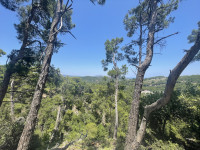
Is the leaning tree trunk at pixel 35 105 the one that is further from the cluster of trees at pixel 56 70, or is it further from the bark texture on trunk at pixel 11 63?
the bark texture on trunk at pixel 11 63

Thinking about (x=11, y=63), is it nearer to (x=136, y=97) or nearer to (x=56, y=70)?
(x=56, y=70)

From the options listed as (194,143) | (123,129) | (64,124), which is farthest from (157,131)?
(64,124)

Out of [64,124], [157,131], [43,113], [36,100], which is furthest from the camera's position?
[64,124]

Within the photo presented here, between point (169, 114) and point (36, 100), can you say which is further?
point (169, 114)

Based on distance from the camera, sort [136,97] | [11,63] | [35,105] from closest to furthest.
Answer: [35,105] → [136,97] → [11,63]

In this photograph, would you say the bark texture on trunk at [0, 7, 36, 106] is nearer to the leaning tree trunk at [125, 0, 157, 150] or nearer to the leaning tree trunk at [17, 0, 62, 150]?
the leaning tree trunk at [17, 0, 62, 150]

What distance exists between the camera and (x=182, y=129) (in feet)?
15.2

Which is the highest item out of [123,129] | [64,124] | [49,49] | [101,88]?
[49,49]

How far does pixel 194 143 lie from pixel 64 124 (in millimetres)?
12255

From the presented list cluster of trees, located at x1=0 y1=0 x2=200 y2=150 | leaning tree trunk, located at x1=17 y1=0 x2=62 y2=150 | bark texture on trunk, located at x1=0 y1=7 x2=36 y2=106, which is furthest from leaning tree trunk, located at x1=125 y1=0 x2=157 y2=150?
bark texture on trunk, located at x1=0 y1=7 x2=36 y2=106

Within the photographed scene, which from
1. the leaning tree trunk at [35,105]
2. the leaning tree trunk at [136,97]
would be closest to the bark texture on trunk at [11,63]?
the leaning tree trunk at [35,105]

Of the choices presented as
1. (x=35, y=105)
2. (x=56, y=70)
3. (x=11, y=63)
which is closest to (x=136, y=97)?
(x=35, y=105)

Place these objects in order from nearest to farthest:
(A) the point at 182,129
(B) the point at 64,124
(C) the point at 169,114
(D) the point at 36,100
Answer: (D) the point at 36,100
(A) the point at 182,129
(C) the point at 169,114
(B) the point at 64,124

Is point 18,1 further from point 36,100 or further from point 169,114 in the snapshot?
point 169,114
